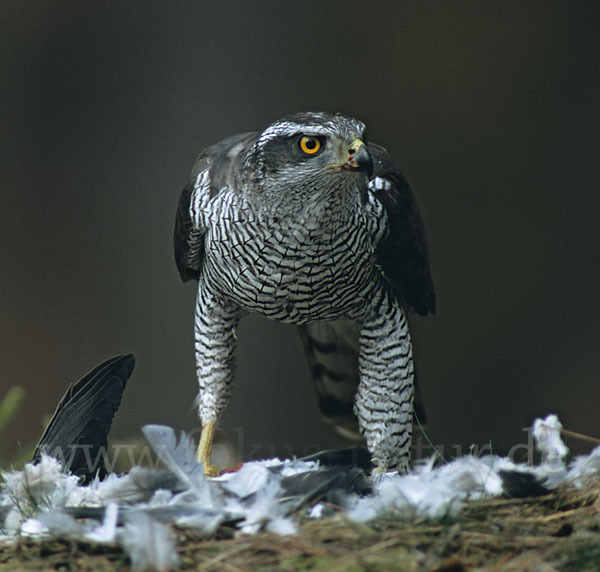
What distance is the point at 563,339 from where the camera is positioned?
17.6ft

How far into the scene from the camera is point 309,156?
2738mm

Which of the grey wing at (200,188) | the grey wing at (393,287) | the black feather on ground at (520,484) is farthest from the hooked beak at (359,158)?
the black feather on ground at (520,484)

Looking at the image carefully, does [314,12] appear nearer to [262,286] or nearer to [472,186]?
[472,186]

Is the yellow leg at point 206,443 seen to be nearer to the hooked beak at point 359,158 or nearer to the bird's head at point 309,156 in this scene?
the bird's head at point 309,156

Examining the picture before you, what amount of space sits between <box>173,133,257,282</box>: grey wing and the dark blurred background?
5.74 ft

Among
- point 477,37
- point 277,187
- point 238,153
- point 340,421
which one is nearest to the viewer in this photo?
point 277,187

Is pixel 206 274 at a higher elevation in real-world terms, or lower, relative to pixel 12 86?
lower

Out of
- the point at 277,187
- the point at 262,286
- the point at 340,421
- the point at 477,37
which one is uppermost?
the point at 477,37

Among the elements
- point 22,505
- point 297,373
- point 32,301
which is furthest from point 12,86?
point 22,505

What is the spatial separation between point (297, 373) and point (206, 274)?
2132 mm

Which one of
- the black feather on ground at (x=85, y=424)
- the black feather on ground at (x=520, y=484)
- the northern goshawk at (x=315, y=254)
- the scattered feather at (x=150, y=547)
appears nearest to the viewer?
the scattered feather at (x=150, y=547)

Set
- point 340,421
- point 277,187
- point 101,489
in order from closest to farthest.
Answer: point 101,489
point 277,187
point 340,421

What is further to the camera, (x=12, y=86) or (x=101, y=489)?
(x=12, y=86)

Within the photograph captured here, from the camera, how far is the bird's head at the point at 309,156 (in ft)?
8.77
